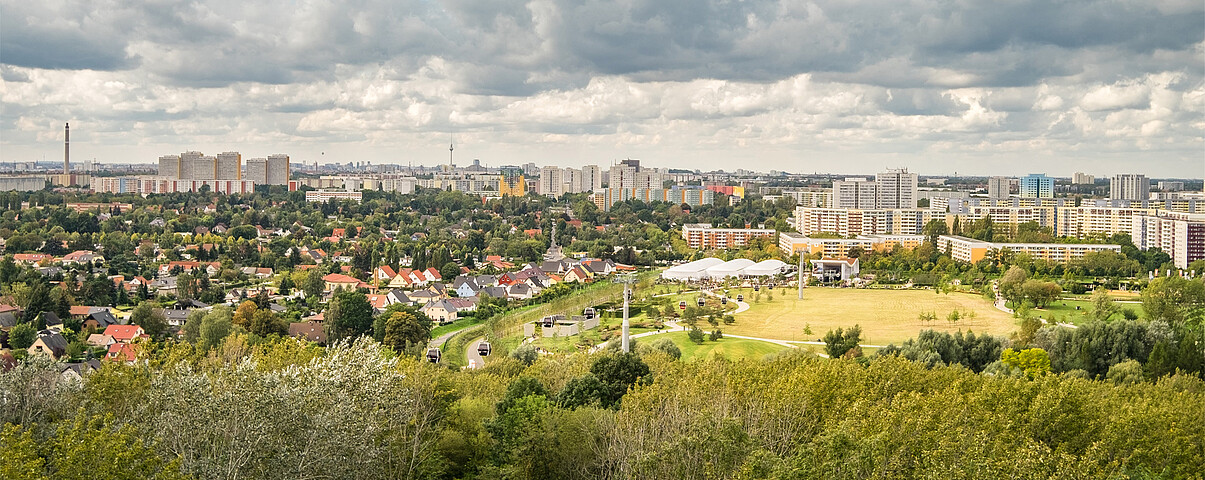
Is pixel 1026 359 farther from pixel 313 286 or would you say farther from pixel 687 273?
pixel 313 286


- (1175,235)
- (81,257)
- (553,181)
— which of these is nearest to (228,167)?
(553,181)

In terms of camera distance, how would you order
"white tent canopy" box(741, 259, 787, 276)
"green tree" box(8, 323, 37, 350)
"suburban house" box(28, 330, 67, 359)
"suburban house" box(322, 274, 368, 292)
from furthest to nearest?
"white tent canopy" box(741, 259, 787, 276)
"suburban house" box(322, 274, 368, 292)
"green tree" box(8, 323, 37, 350)
"suburban house" box(28, 330, 67, 359)

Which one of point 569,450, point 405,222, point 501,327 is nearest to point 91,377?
point 569,450

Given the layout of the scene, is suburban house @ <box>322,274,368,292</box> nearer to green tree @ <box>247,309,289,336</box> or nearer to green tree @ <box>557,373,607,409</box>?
green tree @ <box>247,309,289,336</box>

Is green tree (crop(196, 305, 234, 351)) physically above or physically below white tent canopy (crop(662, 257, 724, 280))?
below

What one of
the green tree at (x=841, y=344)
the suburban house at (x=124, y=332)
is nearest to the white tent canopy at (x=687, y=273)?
the green tree at (x=841, y=344)

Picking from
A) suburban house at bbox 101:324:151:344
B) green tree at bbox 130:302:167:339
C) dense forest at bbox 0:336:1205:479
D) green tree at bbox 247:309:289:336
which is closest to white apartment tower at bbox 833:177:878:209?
green tree at bbox 247:309:289:336

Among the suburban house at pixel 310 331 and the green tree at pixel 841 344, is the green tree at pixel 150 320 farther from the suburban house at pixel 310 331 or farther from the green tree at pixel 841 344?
the green tree at pixel 841 344

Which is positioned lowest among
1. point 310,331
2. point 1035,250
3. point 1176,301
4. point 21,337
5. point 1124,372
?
point 310,331
